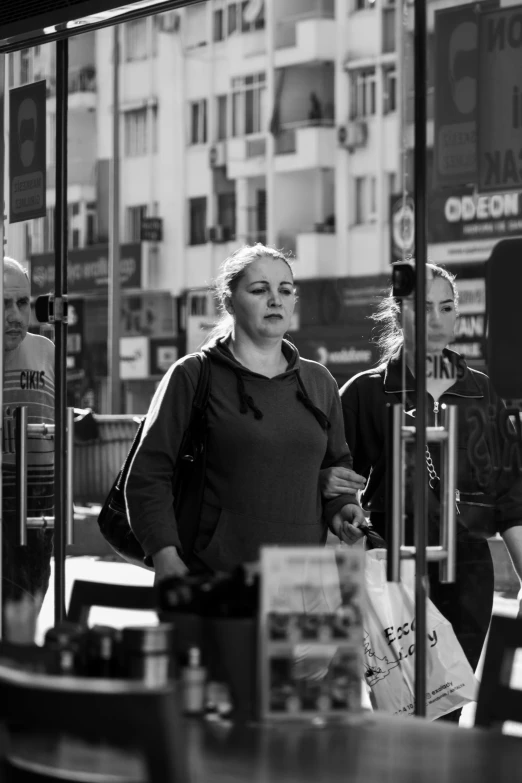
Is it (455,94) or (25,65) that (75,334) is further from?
(455,94)

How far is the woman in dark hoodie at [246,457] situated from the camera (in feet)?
11.8

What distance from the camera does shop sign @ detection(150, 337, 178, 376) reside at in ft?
22.9

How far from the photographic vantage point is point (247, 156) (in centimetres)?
678

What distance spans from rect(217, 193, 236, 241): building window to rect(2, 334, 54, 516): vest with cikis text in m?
1.98

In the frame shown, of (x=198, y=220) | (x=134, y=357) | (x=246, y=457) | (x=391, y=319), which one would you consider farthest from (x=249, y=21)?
(x=246, y=457)

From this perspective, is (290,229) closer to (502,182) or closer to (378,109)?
(378,109)

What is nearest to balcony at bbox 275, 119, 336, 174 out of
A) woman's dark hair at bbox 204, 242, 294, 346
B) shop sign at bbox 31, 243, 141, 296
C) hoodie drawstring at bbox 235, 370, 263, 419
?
shop sign at bbox 31, 243, 141, 296

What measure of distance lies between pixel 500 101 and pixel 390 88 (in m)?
0.91

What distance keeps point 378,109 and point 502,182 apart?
1.49 metres

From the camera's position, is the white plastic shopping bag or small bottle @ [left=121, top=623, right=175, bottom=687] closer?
small bottle @ [left=121, top=623, right=175, bottom=687]

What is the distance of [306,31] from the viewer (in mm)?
6055

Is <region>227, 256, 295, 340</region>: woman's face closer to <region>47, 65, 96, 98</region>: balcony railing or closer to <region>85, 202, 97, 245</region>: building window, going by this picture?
<region>47, 65, 96, 98</region>: balcony railing

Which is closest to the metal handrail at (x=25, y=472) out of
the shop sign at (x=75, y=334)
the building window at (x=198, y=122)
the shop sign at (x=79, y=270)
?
the shop sign at (x=75, y=334)

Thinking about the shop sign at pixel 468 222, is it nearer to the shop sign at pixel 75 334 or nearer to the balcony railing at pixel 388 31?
the balcony railing at pixel 388 31
